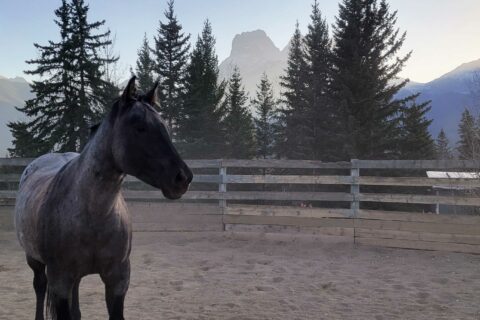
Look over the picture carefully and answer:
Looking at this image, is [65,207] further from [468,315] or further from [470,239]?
[470,239]

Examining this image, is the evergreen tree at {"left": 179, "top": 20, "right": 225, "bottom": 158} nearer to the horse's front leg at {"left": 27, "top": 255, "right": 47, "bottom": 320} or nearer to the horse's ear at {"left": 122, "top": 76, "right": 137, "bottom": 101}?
the horse's front leg at {"left": 27, "top": 255, "right": 47, "bottom": 320}

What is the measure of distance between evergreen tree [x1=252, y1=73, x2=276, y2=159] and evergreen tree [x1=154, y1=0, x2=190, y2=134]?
20.1ft

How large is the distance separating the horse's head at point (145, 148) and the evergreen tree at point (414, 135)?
1585 cm

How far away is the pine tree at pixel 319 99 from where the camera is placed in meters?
17.6

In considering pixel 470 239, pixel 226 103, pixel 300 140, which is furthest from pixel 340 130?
pixel 470 239

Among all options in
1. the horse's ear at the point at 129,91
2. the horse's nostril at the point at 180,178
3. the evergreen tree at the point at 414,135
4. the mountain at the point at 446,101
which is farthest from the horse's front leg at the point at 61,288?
the mountain at the point at 446,101

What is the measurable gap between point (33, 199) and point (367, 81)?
16.0m

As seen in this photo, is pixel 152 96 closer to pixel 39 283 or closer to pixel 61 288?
pixel 61 288

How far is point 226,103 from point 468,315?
2100 cm

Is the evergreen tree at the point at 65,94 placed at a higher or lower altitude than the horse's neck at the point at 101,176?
higher

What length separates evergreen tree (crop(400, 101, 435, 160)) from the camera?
53.0 ft

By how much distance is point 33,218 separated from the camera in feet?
8.97

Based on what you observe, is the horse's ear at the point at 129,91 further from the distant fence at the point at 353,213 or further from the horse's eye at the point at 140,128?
the distant fence at the point at 353,213

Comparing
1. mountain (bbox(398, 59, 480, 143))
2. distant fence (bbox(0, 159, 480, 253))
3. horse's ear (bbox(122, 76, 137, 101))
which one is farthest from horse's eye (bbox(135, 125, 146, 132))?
mountain (bbox(398, 59, 480, 143))
